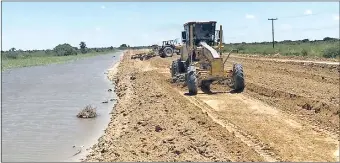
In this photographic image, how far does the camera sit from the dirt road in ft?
27.7

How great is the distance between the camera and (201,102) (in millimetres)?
14359

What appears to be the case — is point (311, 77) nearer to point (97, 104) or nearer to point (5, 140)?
point (97, 104)

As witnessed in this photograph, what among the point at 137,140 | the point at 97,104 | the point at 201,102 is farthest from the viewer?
the point at 97,104

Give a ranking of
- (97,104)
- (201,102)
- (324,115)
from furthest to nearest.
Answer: (97,104) < (201,102) < (324,115)

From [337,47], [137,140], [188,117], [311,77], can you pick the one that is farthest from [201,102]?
[337,47]

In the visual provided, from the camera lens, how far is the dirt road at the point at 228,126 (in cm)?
845

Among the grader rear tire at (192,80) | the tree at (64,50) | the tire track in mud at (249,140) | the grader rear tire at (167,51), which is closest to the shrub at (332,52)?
the grader rear tire at (167,51)

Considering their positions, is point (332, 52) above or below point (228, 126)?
above

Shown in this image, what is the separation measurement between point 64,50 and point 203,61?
Result: 365ft

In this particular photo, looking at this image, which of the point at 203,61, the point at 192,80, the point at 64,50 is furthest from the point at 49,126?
the point at 64,50

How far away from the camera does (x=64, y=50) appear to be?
12481cm

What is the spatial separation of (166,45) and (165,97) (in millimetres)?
27177

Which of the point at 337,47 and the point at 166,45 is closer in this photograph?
the point at 337,47

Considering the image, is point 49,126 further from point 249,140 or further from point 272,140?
point 272,140
